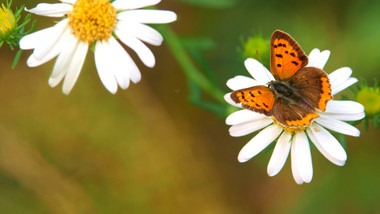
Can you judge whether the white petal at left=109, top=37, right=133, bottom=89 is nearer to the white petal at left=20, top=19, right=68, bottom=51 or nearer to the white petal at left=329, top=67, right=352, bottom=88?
the white petal at left=20, top=19, right=68, bottom=51

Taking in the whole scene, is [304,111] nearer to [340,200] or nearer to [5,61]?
[340,200]

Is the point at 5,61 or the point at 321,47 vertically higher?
the point at 5,61

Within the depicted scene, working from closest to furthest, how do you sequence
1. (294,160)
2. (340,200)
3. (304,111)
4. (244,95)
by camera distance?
(244,95) < (304,111) < (294,160) < (340,200)

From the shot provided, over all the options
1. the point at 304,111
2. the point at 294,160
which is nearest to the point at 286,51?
the point at 304,111

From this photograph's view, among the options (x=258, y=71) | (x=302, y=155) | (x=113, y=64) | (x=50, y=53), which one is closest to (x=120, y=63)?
(x=113, y=64)

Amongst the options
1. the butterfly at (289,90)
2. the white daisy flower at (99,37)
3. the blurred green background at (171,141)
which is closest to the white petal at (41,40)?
the white daisy flower at (99,37)

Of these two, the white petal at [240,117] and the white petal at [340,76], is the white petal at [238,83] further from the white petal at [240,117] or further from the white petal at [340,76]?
the white petal at [340,76]

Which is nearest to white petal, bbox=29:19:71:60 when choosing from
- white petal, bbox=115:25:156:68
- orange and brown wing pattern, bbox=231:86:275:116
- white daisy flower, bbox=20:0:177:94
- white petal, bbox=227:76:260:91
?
white daisy flower, bbox=20:0:177:94
